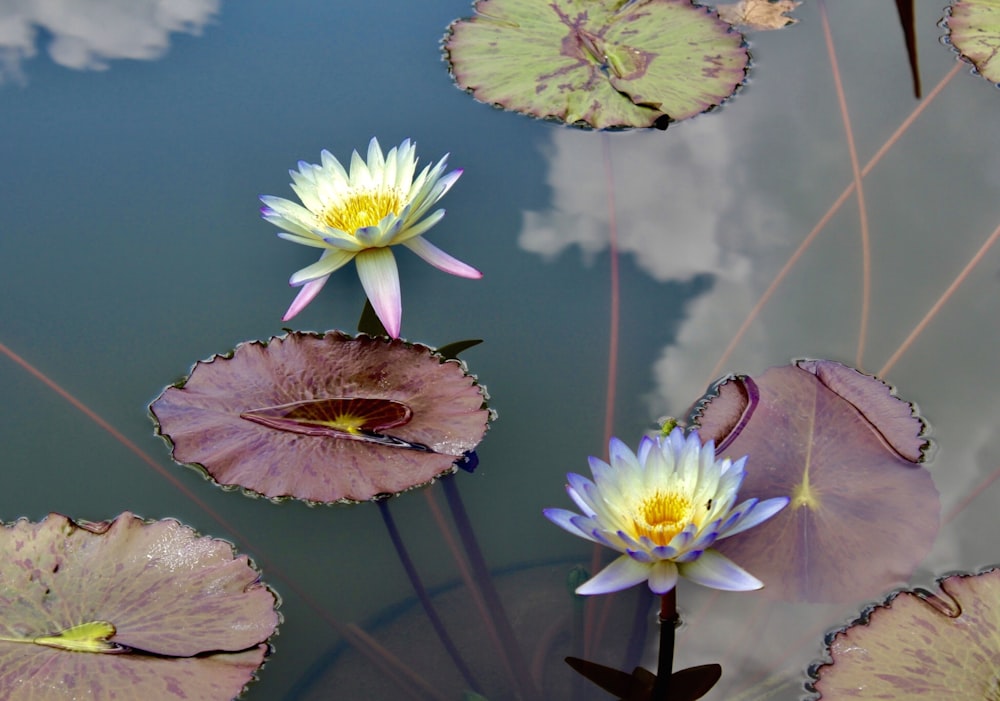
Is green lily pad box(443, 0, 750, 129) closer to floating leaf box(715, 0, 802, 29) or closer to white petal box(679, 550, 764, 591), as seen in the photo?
floating leaf box(715, 0, 802, 29)

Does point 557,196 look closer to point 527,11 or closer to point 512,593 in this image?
point 527,11

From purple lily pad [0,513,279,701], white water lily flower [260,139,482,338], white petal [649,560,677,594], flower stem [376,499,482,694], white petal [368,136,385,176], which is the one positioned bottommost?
purple lily pad [0,513,279,701]

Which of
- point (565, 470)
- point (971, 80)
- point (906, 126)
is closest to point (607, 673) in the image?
point (565, 470)

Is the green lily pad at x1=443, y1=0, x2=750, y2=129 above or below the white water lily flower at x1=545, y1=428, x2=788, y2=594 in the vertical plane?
above

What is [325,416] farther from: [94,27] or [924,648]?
[94,27]

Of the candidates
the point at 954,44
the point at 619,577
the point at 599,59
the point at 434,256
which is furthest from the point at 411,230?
the point at 954,44

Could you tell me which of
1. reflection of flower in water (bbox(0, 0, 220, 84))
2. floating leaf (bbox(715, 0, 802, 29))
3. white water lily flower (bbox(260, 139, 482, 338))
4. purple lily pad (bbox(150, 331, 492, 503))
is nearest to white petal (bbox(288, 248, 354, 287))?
white water lily flower (bbox(260, 139, 482, 338))
